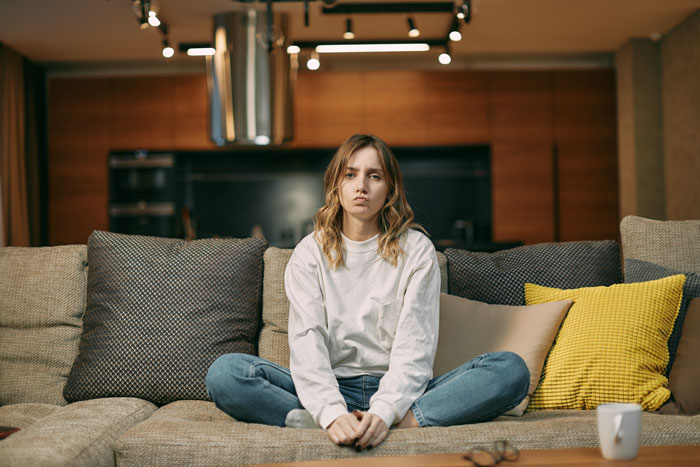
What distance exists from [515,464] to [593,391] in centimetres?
77

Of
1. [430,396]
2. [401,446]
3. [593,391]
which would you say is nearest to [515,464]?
[401,446]

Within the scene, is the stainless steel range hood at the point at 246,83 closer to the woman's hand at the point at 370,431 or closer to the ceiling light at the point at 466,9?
the ceiling light at the point at 466,9

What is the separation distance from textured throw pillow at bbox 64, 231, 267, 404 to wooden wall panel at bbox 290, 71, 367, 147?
11.7 ft

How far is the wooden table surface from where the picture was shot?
1.18 m

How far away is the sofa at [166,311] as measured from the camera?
6.29 ft

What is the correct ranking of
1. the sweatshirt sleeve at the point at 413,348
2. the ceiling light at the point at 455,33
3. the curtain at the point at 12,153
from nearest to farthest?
the sweatshirt sleeve at the point at 413,348 → the ceiling light at the point at 455,33 → the curtain at the point at 12,153

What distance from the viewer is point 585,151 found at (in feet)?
18.8

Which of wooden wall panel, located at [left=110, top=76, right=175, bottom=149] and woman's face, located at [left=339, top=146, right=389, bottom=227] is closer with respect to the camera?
woman's face, located at [left=339, top=146, right=389, bottom=227]

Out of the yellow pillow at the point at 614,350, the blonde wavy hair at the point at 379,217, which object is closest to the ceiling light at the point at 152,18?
the blonde wavy hair at the point at 379,217

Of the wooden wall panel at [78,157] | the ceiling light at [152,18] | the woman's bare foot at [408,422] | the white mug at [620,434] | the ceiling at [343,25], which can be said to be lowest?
the woman's bare foot at [408,422]

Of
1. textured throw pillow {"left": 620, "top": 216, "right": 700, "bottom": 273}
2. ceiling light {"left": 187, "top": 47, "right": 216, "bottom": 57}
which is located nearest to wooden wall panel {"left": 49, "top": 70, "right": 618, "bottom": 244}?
ceiling light {"left": 187, "top": 47, "right": 216, "bottom": 57}

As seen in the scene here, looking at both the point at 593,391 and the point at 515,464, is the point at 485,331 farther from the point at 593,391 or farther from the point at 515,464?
the point at 515,464

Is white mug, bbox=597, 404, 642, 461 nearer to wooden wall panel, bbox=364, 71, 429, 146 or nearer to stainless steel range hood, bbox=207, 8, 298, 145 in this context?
stainless steel range hood, bbox=207, 8, 298, 145

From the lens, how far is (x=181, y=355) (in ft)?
6.73
